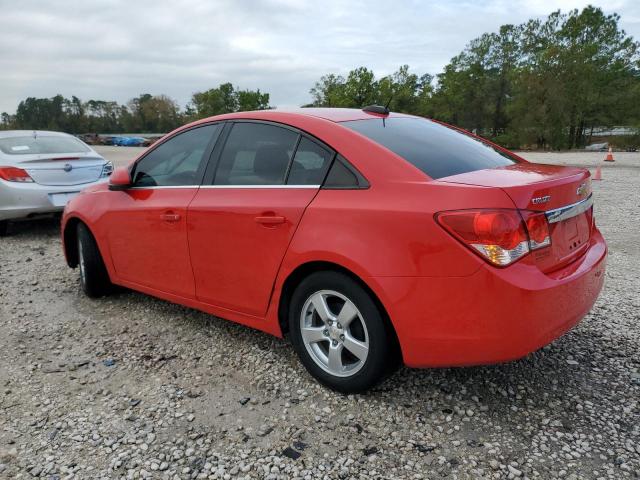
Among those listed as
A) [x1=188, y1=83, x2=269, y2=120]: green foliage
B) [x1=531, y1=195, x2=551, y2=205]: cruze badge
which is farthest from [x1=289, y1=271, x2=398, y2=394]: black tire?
[x1=188, y1=83, x2=269, y2=120]: green foliage

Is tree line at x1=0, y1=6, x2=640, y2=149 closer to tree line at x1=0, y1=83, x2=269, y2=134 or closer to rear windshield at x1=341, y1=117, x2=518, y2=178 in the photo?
tree line at x1=0, y1=83, x2=269, y2=134

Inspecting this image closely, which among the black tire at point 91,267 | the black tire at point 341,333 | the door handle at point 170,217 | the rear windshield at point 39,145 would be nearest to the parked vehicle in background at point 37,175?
the rear windshield at point 39,145

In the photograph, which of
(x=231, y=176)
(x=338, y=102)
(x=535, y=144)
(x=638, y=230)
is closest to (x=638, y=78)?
(x=535, y=144)

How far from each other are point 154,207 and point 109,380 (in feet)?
3.97

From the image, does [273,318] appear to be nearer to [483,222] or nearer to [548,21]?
[483,222]

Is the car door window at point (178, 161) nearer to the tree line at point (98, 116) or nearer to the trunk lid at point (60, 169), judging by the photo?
the trunk lid at point (60, 169)

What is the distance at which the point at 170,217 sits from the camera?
344 cm

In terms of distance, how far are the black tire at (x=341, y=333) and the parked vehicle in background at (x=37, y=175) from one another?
17.4 feet

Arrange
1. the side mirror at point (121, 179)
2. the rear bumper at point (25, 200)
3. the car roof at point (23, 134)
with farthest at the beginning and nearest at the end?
the car roof at point (23, 134)
the rear bumper at point (25, 200)
the side mirror at point (121, 179)

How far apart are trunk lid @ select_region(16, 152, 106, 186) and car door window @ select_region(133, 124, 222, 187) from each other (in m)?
3.65

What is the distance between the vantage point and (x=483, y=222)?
2.16m

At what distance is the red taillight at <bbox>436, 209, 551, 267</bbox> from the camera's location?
2.16m

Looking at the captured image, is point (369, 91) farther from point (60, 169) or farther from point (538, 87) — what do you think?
point (60, 169)

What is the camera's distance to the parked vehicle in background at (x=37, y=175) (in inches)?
262
